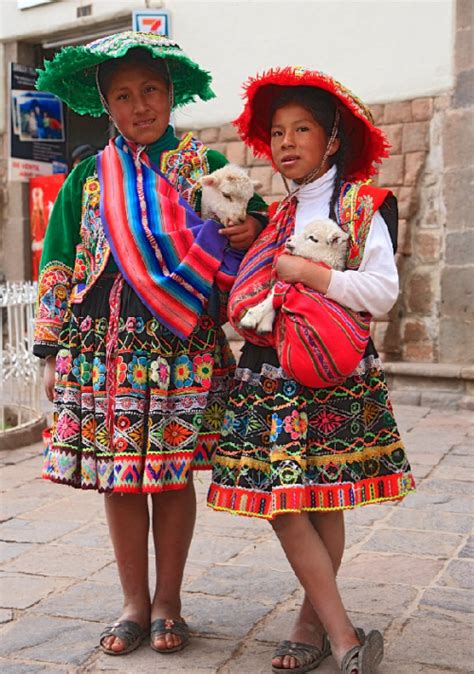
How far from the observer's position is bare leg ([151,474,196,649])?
107 inches

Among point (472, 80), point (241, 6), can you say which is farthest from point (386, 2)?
point (241, 6)

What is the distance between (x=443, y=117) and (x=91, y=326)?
4.81 metres

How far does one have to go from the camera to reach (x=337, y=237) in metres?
2.36

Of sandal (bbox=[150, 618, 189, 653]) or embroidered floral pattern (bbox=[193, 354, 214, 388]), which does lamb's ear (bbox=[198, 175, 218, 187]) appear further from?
sandal (bbox=[150, 618, 189, 653])

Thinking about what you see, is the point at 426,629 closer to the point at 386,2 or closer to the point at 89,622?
the point at 89,622

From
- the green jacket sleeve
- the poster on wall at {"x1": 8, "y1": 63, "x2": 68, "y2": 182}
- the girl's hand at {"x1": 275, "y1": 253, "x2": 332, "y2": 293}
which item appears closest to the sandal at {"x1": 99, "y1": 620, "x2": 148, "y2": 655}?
the green jacket sleeve

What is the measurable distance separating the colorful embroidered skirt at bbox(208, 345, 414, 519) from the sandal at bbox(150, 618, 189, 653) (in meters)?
0.44

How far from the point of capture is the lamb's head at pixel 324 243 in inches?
93.3

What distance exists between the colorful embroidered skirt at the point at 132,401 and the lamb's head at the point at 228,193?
31cm

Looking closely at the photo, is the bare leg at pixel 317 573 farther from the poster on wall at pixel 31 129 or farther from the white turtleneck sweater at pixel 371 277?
the poster on wall at pixel 31 129

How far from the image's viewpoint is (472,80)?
21.6 feet

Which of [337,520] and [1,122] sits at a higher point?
[1,122]

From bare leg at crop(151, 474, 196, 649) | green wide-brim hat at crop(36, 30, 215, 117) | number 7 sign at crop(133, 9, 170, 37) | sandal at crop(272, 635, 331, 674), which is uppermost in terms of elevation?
number 7 sign at crop(133, 9, 170, 37)

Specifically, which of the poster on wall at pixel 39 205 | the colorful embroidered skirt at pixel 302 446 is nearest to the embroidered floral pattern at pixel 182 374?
the colorful embroidered skirt at pixel 302 446
